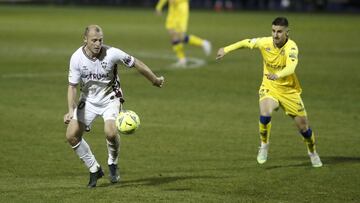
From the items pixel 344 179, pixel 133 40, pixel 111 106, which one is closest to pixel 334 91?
pixel 344 179

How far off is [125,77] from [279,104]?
1143 cm

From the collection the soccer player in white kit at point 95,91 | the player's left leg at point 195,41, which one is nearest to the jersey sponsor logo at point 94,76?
the soccer player in white kit at point 95,91

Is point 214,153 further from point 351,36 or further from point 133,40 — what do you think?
point 351,36

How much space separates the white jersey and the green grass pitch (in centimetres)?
110

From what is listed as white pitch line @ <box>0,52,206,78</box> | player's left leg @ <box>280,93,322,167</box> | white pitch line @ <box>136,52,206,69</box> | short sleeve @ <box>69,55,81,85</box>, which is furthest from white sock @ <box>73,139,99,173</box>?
Answer: white pitch line @ <box>136,52,206,69</box>

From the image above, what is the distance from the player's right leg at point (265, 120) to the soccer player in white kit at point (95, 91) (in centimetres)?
217

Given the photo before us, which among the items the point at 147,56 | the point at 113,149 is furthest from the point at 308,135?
the point at 147,56

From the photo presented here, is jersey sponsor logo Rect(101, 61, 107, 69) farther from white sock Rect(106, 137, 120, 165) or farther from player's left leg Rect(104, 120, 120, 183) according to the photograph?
white sock Rect(106, 137, 120, 165)

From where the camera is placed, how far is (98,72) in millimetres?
10445

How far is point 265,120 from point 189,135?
2.85 m

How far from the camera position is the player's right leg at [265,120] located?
12148 millimetres

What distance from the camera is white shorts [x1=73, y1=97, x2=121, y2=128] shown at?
34.6 feet

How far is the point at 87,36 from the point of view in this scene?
1017 centimetres

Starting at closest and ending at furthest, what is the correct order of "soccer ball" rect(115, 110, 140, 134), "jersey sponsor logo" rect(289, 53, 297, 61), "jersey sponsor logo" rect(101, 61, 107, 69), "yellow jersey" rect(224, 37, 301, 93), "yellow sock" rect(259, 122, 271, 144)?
"soccer ball" rect(115, 110, 140, 134) < "jersey sponsor logo" rect(101, 61, 107, 69) < "jersey sponsor logo" rect(289, 53, 297, 61) < "yellow jersey" rect(224, 37, 301, 93) < "yellow sock" rect(259, 122, 271, 144)
